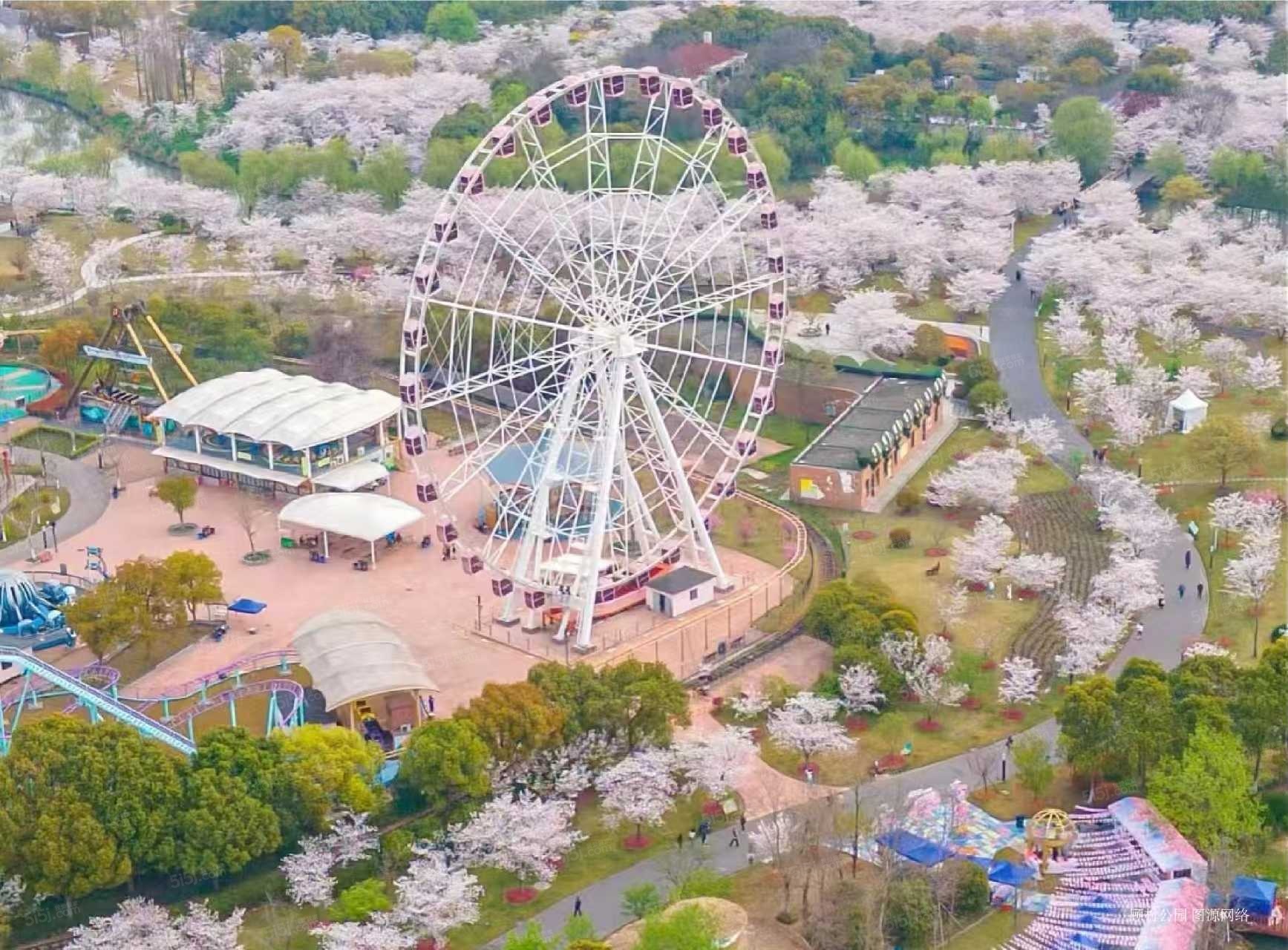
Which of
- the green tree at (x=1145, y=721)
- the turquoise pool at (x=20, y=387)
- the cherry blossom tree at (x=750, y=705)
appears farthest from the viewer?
the turquoise pool at (x=20, y=387)

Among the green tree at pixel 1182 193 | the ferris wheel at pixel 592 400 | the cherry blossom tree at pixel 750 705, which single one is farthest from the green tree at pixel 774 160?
the cherry blossom tree at pixel 750 705

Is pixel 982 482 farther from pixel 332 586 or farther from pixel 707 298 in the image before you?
pixel 332 586

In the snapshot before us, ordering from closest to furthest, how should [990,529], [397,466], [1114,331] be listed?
[990,529] → [397,466] → [1114,331]

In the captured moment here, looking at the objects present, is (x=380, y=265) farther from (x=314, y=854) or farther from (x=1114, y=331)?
(x=314, y=854)

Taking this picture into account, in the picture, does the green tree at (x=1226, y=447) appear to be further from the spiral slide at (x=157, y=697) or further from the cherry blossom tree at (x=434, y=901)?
the cherry blossom tree at (x=434, y=901)

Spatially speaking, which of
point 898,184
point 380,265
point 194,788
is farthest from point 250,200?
point 194,788
